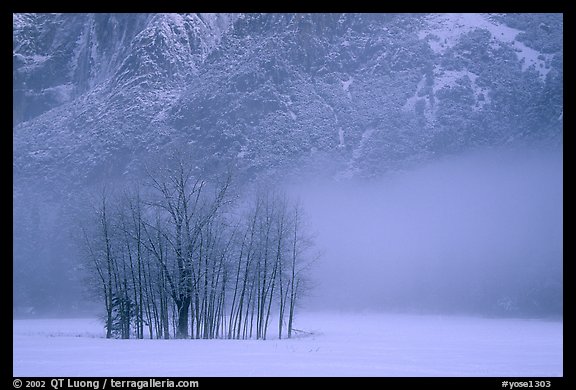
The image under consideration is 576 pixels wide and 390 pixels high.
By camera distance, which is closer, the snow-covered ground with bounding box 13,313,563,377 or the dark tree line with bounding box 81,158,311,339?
the snow-covered ground with bounding box 13,313,563,377

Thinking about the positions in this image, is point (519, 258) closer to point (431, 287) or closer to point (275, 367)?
point (431, 287)

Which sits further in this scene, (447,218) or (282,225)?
(447,218)

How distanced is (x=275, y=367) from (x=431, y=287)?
13382 centimetres

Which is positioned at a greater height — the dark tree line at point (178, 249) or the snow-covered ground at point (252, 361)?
the dark tree line at point (178, 249)

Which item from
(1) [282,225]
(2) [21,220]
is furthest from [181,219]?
(2) [21,220]

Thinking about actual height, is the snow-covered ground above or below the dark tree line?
below

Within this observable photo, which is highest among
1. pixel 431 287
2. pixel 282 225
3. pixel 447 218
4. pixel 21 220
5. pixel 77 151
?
pixel 77 151

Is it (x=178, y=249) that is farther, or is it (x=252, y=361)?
(x=178, y=249)

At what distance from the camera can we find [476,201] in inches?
7697

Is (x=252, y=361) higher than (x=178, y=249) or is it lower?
lower

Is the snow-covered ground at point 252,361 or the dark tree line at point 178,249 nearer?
the snow-covered ground at point 252,361
